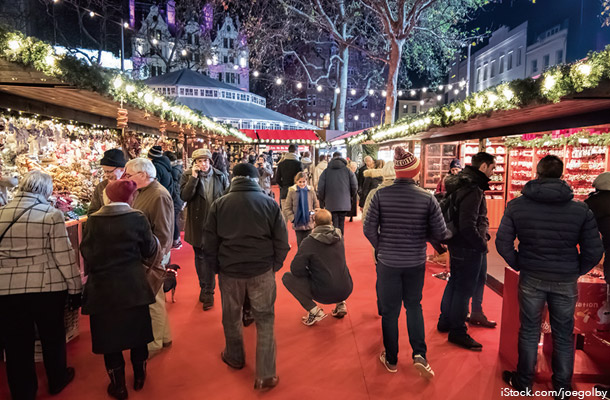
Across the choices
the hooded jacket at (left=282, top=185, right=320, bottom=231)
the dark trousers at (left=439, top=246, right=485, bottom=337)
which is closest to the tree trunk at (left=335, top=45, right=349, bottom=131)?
the hooded jacket at (left=282, top=185, right=320, bottom=231)

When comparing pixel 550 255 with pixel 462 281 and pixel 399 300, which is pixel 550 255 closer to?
pixel 462 281

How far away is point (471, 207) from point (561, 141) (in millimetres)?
5059

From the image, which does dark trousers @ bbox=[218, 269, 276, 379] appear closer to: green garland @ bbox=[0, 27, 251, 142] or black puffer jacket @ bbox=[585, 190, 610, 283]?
green garland @ bbox=[0, 27, 251, 142]

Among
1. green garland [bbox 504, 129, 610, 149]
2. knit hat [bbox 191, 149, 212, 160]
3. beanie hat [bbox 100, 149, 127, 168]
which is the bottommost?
beanie hat [bbox 100, 149, 127, 168]

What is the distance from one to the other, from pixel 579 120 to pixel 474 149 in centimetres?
574

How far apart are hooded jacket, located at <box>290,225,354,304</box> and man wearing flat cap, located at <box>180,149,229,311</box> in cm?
125

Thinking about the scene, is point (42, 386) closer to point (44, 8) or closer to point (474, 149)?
point (474, 149)

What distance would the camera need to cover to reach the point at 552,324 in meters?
2.73

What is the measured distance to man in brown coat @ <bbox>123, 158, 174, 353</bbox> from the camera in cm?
330

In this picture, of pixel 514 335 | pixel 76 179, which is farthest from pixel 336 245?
pixel 76 179

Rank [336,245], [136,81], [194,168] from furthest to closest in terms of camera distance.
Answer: [136,81] < [194,168] < [336,245]

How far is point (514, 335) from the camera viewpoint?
3.13 m

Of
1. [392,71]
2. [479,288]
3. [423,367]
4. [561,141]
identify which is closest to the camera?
[423,367]

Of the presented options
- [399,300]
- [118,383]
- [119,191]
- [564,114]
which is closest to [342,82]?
[564,114]
